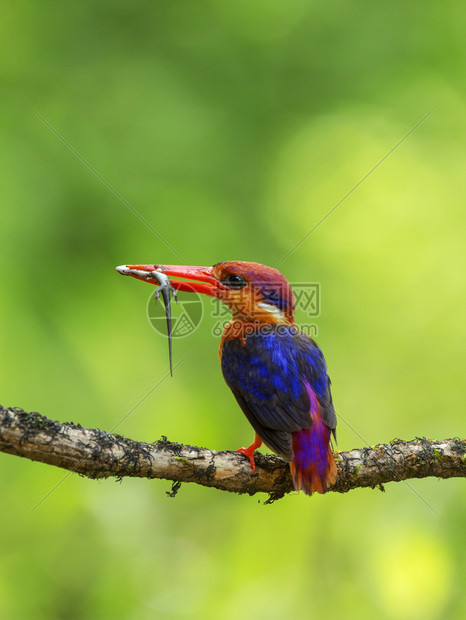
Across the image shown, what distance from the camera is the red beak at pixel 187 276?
317 cm

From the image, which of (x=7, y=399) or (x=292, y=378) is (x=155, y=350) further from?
(x=292, y=378)

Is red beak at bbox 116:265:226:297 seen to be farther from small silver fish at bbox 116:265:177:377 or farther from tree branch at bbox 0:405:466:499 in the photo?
tree branch at bbox 0:405:466:499

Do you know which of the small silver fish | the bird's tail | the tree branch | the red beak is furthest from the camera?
the red beak

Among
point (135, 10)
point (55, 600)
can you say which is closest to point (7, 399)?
point (55, 600)

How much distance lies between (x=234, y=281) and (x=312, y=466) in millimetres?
1079

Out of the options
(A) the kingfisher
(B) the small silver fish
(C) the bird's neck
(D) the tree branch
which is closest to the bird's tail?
(A) the kingfisher

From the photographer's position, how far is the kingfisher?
8.52ft

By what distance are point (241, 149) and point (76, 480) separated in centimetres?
233

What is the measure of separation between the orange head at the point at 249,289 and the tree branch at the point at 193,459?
78 cm

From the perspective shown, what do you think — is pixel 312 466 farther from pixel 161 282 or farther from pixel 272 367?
pixel 161 282

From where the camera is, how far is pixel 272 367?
283cm

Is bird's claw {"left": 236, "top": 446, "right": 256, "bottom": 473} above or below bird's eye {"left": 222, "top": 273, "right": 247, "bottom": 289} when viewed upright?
below

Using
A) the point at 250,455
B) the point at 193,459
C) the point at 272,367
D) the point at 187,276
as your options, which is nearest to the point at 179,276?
the point at 187,276

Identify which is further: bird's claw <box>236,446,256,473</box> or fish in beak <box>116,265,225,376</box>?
fish in beak <box>116,265,225,376</box>
